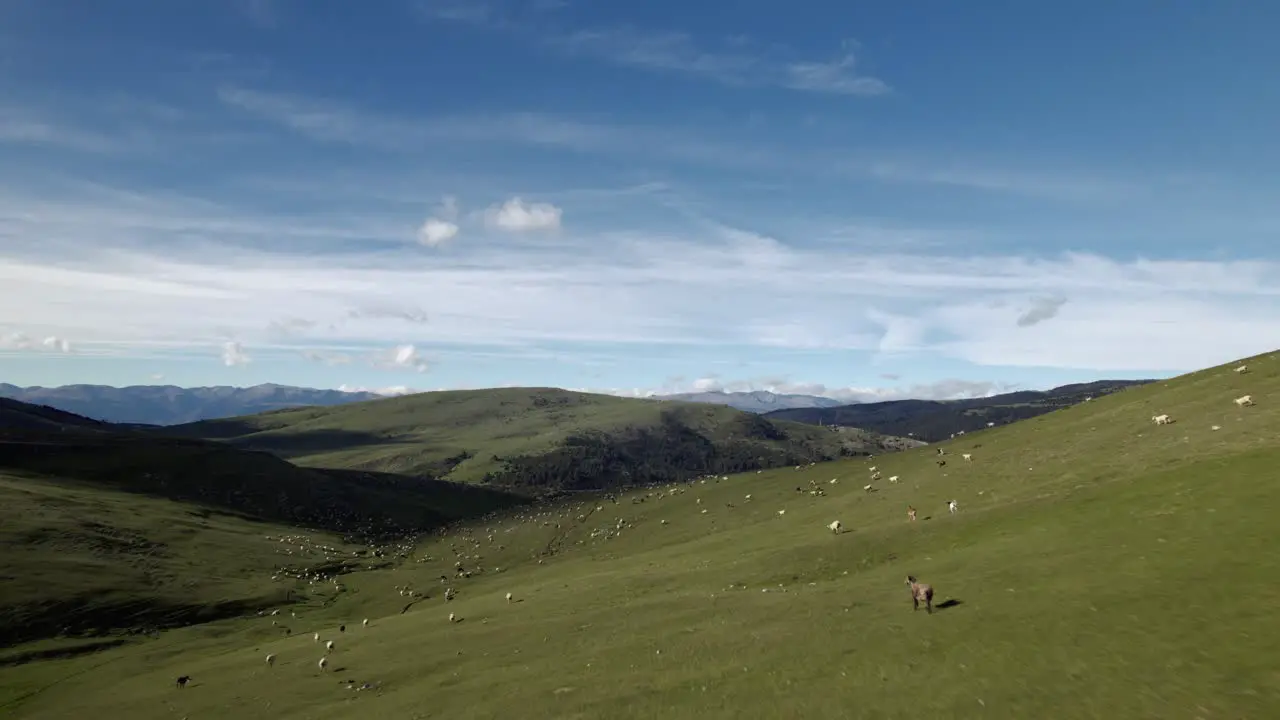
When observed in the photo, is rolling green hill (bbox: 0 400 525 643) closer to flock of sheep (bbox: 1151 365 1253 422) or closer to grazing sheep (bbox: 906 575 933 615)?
grazing sheep (bbox: 906 575 933 615)

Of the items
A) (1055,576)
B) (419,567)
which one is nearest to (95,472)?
→ (419,567)

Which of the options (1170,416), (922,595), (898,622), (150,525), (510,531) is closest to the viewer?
(898,622)

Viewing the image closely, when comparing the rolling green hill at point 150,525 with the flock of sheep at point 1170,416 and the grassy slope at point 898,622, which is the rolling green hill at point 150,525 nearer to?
the grassy slope at point 898,622

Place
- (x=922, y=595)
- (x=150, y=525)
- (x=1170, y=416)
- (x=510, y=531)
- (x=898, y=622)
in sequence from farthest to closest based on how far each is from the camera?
(x=510, y=531) < (x=150, y=525) < (x=1170, y=416) < (x=922, y=595) < (x=898, y=622)

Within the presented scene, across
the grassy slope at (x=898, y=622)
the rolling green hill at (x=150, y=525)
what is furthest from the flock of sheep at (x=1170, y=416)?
the rolling green hill at (x=150, y=525)

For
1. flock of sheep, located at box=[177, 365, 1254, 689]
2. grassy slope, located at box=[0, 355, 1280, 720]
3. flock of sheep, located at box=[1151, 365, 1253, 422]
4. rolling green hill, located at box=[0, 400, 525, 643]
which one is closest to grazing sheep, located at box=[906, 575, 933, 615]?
grassy slope, located at box=[0, 355, 1280, 720]

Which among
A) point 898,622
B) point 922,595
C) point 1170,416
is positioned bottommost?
point 898,622

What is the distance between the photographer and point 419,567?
372ft

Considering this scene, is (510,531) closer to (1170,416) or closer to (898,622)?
(1170,416)

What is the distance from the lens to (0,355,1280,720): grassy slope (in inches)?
926

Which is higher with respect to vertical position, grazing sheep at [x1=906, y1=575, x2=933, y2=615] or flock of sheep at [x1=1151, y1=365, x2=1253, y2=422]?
flock of sheep at [x1=1151, y1=365, x2=1253, y2=422]

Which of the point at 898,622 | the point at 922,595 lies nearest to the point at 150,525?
the point at 898,622

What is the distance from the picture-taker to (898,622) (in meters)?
30.8

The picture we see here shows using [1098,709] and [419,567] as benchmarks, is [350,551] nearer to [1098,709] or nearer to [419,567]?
[419,567]
